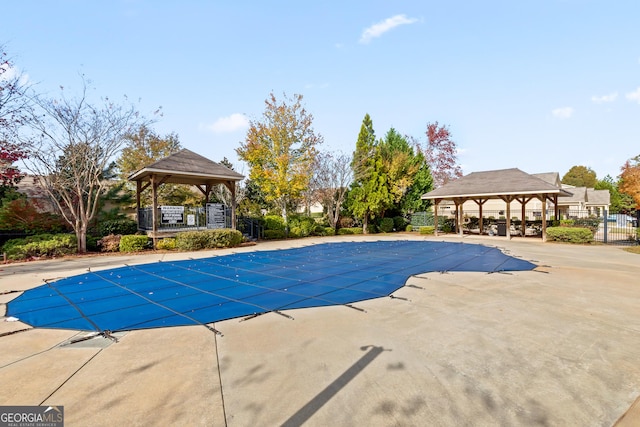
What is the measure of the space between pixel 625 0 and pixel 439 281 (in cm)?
1026

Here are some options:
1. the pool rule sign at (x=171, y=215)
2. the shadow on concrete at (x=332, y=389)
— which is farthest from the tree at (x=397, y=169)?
the shadow on concrete at (x=332, y=389)

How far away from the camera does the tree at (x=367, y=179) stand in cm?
2253

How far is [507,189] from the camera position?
1758 centimetres

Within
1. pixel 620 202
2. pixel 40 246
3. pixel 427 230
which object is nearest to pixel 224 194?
pixel 40 246

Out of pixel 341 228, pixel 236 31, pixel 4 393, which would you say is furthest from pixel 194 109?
pixel 4 393

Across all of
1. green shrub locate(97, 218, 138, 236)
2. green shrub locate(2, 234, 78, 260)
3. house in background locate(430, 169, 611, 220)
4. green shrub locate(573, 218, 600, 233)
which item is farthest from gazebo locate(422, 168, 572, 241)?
green shrub locate(2, 234, 78, 260)

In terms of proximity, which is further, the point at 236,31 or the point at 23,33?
the point at 236,31

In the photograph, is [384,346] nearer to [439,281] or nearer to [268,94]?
[439,281]

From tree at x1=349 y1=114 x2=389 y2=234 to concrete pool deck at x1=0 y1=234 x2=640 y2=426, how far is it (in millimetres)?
17313

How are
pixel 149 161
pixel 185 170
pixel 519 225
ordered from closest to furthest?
pixel 185 170
pixel 149 161
pixel 519 225

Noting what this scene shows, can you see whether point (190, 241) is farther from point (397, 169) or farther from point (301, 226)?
point (397, 169)

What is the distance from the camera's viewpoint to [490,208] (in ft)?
110

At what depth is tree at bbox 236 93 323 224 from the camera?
19.6 metres

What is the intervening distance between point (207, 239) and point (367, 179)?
1329 cm
